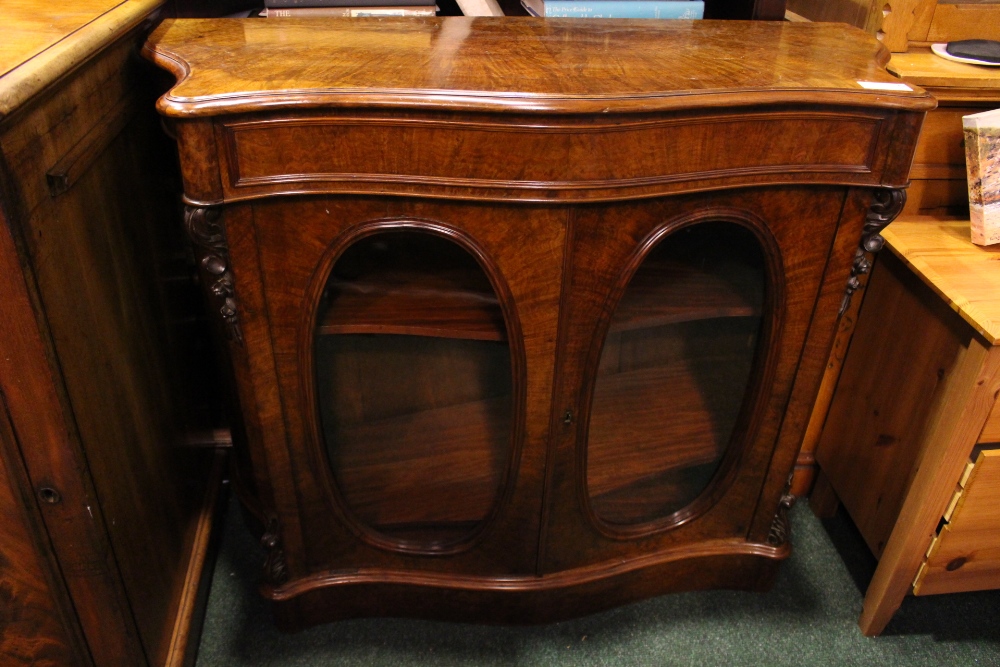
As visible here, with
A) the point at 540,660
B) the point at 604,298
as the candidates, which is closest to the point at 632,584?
the point at 540,660

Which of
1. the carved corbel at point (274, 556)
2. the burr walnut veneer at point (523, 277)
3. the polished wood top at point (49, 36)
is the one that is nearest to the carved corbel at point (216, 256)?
the burr walnut veneer at point (523, 277)

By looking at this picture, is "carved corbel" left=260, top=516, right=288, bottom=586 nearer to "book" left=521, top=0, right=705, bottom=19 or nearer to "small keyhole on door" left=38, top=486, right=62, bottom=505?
"small keyhole on door" left=38, top=486, right=62, bottom=505

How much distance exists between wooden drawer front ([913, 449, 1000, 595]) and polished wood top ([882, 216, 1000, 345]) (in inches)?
7.3

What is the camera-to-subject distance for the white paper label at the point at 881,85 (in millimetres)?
771

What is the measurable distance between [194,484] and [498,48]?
740 mm

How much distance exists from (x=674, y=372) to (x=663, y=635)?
40 centimetres

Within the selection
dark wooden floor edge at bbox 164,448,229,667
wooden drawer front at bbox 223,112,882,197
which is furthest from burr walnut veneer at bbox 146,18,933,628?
dark wooden floor edge at bbox 164,448,229,667

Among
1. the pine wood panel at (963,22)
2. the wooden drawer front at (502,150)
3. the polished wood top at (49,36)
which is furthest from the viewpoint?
the pine wood panel at (963,22)

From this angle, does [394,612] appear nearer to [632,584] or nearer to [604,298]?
[632,584]

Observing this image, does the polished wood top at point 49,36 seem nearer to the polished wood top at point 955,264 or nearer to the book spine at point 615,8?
the book spine at point 615,8

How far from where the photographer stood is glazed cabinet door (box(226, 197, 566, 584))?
776 mm

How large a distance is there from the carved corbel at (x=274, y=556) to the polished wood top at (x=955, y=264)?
2.77 feet

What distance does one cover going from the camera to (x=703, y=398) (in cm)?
99

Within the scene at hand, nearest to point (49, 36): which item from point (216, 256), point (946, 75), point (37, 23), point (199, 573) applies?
point (37, 23)
